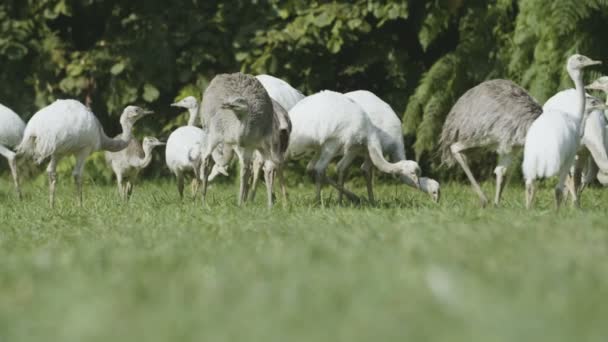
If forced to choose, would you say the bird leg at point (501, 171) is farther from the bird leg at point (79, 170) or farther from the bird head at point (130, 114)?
the bird head at point (130, 114)

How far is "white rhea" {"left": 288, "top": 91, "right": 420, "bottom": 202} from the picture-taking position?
417 inches

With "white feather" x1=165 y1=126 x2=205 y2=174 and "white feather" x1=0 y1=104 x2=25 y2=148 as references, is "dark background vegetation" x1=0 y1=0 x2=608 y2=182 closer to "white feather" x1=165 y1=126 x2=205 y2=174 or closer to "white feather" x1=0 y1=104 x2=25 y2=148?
"white feather" x1=165 y1=126 x2=205 y2=174

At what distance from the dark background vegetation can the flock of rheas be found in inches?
113

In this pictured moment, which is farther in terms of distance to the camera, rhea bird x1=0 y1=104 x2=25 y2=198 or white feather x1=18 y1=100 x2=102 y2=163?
rhea bird x1=0 y1=104 x2=25 y2=198

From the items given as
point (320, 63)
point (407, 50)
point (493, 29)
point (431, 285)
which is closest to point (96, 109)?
point (320, 63)

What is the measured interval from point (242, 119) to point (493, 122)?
2.40 metres

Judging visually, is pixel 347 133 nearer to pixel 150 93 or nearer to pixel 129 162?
pixel 129 162

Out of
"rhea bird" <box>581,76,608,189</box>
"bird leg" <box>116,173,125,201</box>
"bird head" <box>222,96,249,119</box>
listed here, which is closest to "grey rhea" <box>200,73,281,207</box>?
"bird head" <box>222,96,249,119</box>

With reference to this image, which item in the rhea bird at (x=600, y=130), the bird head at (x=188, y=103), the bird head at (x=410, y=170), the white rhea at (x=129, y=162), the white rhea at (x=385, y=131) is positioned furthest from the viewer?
the bird head at (x=188, y=103)

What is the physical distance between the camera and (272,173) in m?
10.2

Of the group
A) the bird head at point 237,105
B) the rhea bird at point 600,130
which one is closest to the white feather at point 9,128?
the bird head at point 237,105

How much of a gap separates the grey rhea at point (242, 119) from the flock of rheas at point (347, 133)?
0.04 ft

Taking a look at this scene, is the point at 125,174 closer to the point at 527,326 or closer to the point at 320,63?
the point at 320,63

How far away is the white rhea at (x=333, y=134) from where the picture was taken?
10.6 meters
